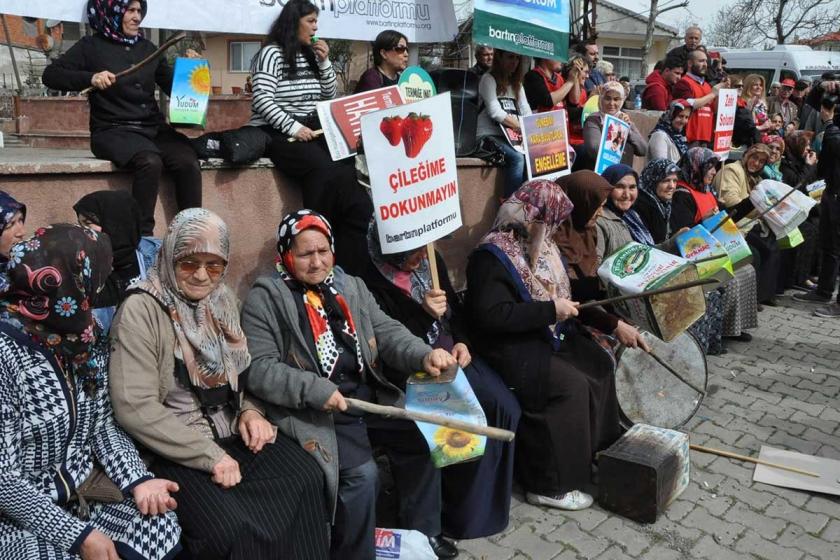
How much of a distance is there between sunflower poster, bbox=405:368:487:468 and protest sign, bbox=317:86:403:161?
1640 millimetres

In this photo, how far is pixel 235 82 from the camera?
2456 cm

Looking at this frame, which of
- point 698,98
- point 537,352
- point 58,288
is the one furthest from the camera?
point 698,98

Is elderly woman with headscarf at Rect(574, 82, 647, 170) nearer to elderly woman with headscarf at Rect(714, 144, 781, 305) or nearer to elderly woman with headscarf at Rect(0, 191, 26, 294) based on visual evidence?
elderly woman with headscarf at Rect(714, 144, 781, 305)

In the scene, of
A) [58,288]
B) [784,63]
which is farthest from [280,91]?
[784,63]

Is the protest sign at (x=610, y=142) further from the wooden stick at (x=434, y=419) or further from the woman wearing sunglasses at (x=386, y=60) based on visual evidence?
the wooden stick at (x=434, y=419)

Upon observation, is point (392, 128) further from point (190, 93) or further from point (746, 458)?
point (746, 458)

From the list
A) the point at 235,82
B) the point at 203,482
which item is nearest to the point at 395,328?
the point at 203,482

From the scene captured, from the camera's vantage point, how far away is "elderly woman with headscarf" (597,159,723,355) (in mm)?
5176

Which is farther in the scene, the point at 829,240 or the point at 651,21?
the point at 651,21

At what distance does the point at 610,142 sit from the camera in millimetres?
6172

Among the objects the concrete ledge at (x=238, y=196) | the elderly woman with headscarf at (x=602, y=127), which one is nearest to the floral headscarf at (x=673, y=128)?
the elderly woman with headscarf at (x=602, y=127)

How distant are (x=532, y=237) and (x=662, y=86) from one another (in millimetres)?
5806

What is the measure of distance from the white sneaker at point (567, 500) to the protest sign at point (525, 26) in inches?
121

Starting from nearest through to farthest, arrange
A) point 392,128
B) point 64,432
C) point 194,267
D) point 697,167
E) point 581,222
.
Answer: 1. point 64,432
2. point 194,267
3. point 392,128
4. point 581,222
5. point 697,167
